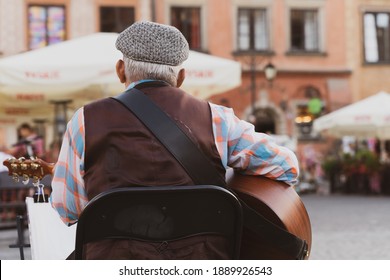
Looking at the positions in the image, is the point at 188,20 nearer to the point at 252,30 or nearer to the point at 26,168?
the point at 252,30

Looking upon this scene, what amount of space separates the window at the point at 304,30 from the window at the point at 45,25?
24.5 ft

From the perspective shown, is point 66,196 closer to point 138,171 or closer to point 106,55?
point 138,171

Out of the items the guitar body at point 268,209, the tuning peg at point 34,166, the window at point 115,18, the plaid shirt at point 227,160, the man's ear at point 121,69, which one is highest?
the window at point 115,18

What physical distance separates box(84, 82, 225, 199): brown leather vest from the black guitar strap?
16mm

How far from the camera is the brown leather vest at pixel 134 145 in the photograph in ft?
6.96

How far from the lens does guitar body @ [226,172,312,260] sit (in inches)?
85.9

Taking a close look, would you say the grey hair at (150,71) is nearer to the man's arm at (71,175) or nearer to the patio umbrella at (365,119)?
the man's arm at (71,175)

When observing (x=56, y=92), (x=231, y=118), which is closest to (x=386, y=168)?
(x=56, y=92)

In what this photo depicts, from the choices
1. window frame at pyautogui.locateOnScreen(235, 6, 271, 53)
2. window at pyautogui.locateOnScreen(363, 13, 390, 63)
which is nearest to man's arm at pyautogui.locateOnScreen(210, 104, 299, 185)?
window frame at pyautogui.locateOnScreen(235, 6, 271, 53)

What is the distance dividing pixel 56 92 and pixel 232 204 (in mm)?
7334

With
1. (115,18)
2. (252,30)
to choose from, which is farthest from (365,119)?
(115,18)

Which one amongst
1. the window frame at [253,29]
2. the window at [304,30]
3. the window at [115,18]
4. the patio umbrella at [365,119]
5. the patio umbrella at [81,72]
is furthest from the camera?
the window at [304,30]

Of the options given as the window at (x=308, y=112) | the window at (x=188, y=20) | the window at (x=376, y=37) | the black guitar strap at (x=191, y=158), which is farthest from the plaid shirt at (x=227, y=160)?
the window at (x=376, y=37)

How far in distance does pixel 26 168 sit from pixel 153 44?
0.81 m
